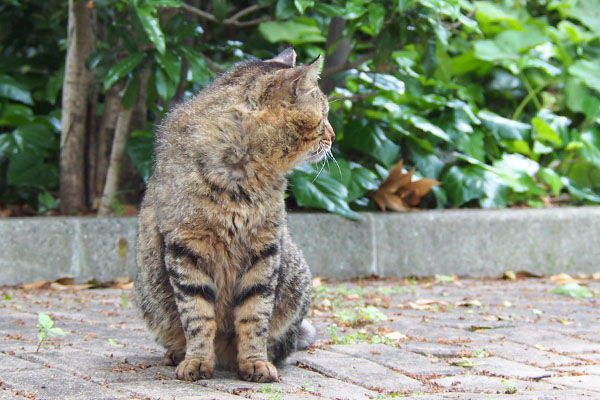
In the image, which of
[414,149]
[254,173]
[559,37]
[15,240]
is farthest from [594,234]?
[15,240]

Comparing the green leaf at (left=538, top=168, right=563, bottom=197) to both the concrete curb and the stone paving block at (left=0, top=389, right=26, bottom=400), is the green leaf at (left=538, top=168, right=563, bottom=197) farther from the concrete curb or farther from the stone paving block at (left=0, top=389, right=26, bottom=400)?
the stone paving block at (left=0, top=389, right=26, bottom=400)

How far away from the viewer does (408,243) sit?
18.0 ft

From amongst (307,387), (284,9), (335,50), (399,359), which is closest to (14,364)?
(307,387)

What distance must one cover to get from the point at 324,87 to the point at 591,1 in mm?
3268

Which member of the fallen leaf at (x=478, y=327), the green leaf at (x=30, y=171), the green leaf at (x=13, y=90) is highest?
the green leaf at (x=13, y=90)

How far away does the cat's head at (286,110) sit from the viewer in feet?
8.93

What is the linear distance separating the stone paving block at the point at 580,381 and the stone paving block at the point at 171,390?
1182 mm

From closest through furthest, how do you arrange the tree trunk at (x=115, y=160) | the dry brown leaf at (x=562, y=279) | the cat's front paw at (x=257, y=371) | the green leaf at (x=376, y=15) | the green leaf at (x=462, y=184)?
1. the cat's front paw at (x=257, y=371)
2. the green leaf at (x=376, y=15)
3. the tree trunk at (x=115, y=160)
4. the dry brown leaf at (x=562, y=279)
5. the green leaf at (x=462, y=184)

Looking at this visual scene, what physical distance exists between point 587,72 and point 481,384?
4944 mm

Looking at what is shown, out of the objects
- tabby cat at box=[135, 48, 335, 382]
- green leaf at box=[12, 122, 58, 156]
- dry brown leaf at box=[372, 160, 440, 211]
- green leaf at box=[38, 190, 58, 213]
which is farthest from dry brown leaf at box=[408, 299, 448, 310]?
green leaf at box=[12, 122, 58, 156]

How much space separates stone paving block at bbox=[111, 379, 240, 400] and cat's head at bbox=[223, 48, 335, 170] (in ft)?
2.93

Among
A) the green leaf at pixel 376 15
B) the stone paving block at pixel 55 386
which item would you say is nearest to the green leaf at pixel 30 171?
the green leaf at pixel 376 15

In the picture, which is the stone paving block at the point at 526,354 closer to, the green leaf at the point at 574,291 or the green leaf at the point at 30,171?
the green leaf at the point at 574,291

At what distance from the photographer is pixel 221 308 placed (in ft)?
9.34
